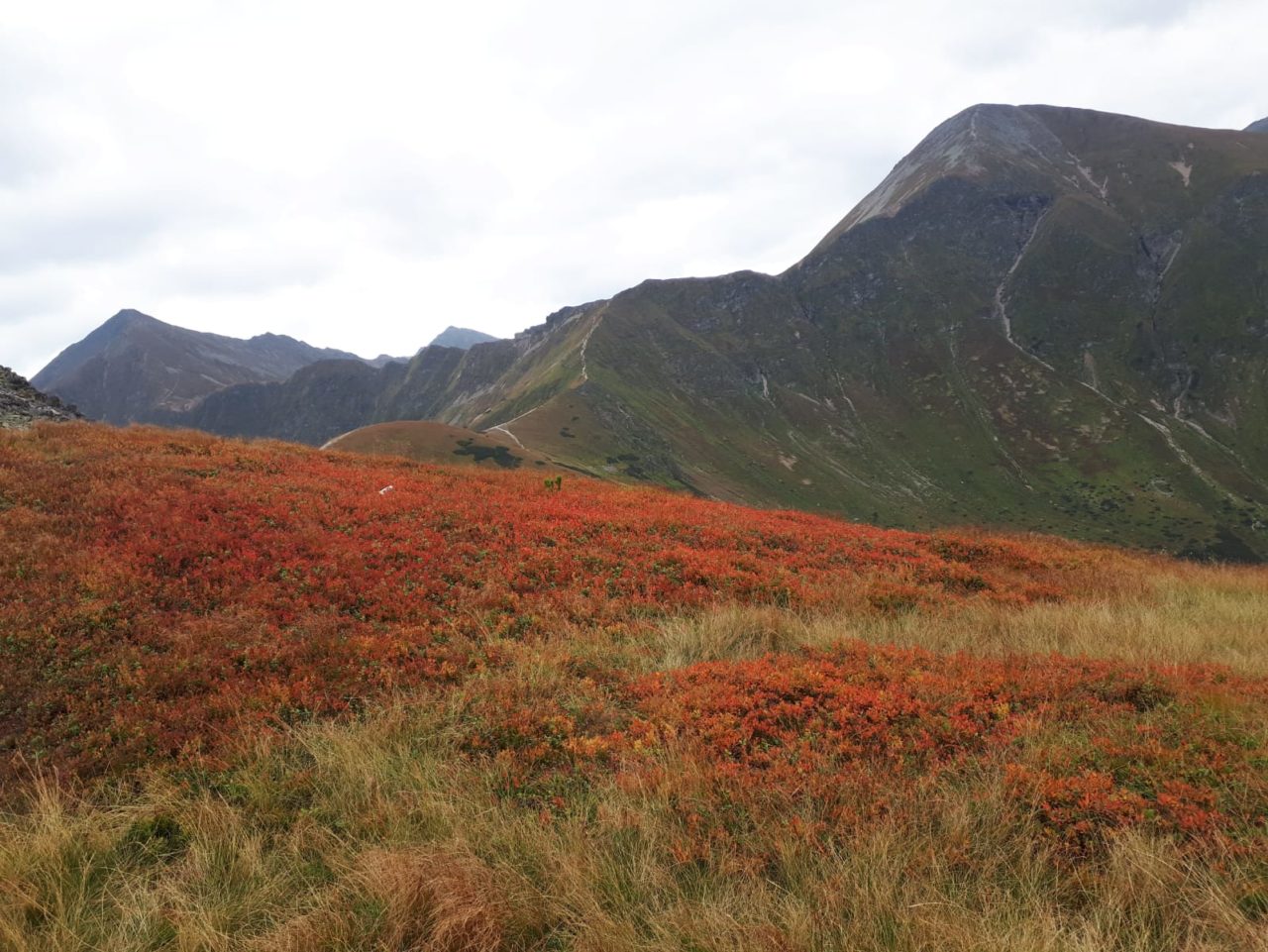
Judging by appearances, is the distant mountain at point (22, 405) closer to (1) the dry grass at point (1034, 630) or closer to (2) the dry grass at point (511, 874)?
(2) the dry grass at point (511, 874)

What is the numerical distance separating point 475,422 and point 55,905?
15979cm

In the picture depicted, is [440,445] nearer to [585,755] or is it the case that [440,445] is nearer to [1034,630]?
[1034,630]

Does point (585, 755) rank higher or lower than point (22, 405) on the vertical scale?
lower

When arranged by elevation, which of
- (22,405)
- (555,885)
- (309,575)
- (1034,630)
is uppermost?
(22,405)

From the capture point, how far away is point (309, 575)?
11273 mm

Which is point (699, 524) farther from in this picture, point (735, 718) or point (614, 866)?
point (614, 866)

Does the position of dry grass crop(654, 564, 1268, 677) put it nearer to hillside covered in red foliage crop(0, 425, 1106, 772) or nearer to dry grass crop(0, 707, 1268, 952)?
hillside covered in red foliage crop(0, 425, 1106, 772)

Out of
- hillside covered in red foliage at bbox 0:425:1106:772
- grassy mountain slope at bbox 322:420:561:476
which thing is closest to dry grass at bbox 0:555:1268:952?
hillside covered in red foliage at bbox 0:425:1106:772

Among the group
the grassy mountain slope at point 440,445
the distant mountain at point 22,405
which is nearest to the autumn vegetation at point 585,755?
the distant mountain at point 22,405

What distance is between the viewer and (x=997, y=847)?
14.8 feet

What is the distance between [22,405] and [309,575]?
23410 mm

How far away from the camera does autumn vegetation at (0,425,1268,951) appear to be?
4094mm

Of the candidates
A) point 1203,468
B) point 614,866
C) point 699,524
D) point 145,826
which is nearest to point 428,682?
point 145,826

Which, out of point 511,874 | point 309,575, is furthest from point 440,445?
point 511,874
